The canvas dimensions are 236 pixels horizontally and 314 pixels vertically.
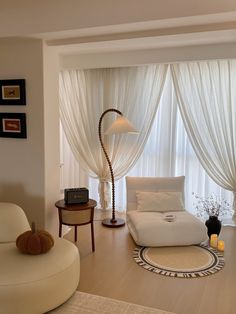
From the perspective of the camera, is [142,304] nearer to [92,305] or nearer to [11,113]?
[92,305]

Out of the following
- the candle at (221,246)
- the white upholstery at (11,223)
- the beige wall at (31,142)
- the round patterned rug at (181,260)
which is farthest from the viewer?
the candle at (221,246)

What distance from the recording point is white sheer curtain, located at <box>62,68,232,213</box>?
4.52 m

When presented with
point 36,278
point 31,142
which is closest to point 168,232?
point 36,278

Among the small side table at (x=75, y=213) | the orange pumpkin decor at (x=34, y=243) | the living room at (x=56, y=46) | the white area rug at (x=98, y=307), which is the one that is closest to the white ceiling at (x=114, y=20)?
the living room at (x=56, y=46)

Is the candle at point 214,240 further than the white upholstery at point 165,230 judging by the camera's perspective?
Yes

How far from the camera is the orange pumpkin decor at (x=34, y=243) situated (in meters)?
2.52

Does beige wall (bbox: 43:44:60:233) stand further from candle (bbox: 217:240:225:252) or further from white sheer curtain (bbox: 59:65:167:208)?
candle (bbox: 217:240:225:252)

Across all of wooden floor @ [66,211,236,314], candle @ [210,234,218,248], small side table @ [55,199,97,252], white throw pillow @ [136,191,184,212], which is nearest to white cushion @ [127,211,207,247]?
candle @ [210,234,218,248]

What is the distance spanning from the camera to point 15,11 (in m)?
3.19

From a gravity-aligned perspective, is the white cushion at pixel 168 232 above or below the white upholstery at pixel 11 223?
below

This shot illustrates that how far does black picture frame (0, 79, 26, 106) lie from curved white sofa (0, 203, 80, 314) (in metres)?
1.59

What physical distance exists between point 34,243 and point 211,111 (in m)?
2.90

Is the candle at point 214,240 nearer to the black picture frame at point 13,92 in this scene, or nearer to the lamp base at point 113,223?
the lamp base at point 113,223

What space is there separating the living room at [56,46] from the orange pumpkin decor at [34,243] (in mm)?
1019
